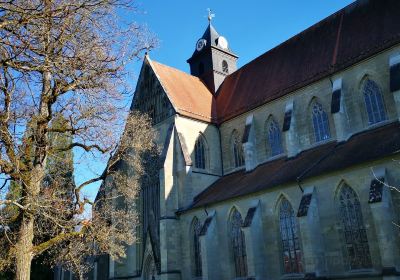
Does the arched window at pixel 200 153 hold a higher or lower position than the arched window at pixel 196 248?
higher

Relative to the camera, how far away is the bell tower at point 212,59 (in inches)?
1210

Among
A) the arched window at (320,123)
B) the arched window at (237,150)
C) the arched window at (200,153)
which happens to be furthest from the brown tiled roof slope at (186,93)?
the arched window at (320,123)

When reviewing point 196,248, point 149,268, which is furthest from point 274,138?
point 149,268

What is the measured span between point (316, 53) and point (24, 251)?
18029 millimetres

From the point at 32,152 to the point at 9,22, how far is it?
4.70 meters

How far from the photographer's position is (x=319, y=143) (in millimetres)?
19328

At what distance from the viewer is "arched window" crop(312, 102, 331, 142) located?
1941 centimetres

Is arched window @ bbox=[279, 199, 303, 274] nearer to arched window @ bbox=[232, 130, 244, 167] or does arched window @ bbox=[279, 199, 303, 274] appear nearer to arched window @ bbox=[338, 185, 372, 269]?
arched window @ bbox=[338, 185, 372, 269]

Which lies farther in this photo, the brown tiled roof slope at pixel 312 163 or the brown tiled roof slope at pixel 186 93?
the brown tiled roof slope at pixel 186 93

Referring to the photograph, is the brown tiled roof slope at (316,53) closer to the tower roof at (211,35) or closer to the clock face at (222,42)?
the clock face at (222,42)

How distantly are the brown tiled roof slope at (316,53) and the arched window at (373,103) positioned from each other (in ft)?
4.65

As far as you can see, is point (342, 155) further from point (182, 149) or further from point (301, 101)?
point (182, 149)

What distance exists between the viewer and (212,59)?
102ft

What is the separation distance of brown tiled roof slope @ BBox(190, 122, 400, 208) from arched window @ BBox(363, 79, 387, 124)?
746 mm
